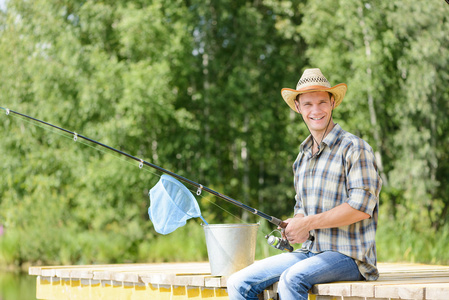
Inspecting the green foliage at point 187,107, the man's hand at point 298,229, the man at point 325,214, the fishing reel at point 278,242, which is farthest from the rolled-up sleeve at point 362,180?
the green foliage at point 187,107

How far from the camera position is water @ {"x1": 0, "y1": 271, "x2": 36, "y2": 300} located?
957cm

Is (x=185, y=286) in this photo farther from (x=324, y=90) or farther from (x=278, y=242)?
(x=324, y=90)

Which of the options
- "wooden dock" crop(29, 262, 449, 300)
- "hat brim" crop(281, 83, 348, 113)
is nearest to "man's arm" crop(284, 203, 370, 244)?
"wooden dock" crop(29, 262, 449, 300)

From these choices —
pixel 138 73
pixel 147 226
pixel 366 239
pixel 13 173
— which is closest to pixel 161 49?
pixel 138 73

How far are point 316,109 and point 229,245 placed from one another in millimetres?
805

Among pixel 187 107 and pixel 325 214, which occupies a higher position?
pixel 187 107

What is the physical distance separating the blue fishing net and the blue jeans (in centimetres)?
56

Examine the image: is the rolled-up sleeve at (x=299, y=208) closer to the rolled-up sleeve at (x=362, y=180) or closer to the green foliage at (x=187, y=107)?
the rolled-up sleeve at (x=362, y=180)

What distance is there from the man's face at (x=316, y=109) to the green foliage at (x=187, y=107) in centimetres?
780

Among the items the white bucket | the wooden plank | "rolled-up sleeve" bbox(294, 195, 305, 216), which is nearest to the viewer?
the wooden plank

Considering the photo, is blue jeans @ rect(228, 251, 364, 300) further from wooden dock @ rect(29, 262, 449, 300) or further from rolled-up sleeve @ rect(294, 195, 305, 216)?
rolled-up sleeve @ rect(294, 195, 305, 216)

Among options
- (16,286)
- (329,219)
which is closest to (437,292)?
(329,219)

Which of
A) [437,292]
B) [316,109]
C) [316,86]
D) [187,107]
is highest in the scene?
[187,107]

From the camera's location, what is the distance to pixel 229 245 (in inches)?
127
